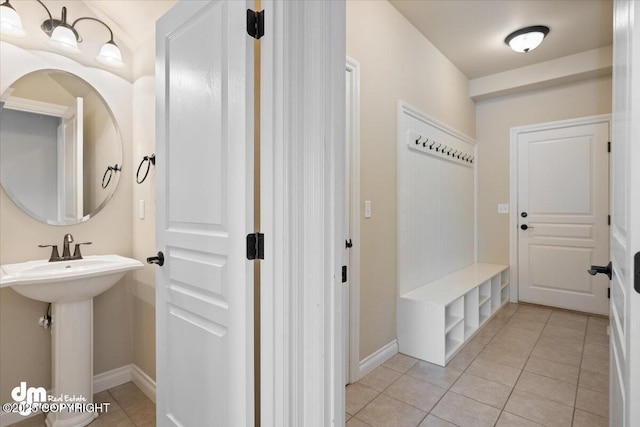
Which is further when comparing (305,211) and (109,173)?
(109,173)

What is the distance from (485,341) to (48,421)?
123 inches

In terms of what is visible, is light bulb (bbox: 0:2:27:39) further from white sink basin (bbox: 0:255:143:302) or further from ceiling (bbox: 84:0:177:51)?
white sink basin (bbox: 0:255:143:302)

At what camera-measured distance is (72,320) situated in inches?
66.4

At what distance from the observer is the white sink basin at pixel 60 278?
1.46 meters

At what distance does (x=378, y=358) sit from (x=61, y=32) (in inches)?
114

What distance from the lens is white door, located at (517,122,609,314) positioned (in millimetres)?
3543

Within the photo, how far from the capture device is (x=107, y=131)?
2068 mm

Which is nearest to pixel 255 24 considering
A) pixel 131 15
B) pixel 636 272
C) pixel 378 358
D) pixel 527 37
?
pixel 636 272

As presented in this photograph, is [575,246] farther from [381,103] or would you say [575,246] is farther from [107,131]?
[107,131]

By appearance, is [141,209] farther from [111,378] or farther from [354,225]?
[354,225]

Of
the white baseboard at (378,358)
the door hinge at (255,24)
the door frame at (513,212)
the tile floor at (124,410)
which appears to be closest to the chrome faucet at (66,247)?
the tile floor at (124,410)

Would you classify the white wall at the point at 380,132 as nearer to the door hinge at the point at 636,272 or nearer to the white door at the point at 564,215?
the door hinge at the point at 636,272

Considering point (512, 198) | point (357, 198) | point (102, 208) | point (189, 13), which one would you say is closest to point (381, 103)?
point (357, 198)

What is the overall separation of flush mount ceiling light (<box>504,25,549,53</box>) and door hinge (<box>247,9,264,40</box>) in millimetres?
2912
